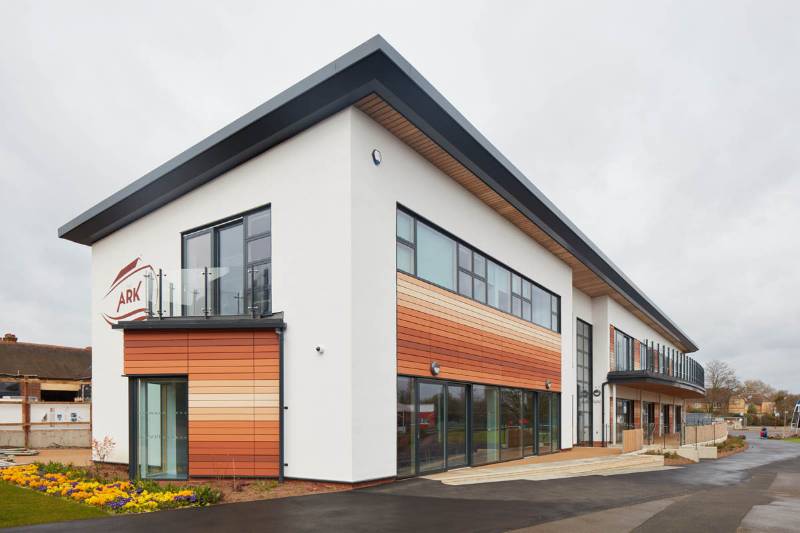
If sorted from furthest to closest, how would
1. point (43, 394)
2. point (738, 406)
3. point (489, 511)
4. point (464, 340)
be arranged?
1. point (738, 406)
2. point (43, 394)
3. point (464, 340)
4. point (489, 511)

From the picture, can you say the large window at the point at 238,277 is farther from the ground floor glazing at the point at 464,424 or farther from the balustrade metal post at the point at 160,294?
the ground floor glazing at the point at 464,424

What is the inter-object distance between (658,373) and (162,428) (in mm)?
26652

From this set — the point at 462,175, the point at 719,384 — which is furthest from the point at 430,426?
the point at 719,384

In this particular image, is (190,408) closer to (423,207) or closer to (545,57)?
(423,207)

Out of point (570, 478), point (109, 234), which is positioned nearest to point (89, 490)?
point (109, 234)

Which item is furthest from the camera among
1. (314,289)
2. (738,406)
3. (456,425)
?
(738,406)

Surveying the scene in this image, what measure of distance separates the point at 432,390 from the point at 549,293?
1016 cm

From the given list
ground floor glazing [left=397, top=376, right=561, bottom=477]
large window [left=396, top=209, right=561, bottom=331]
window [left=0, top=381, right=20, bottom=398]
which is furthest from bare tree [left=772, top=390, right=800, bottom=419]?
window [left=0, top=381, right=20, bottom=398]

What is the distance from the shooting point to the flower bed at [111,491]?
952 centimetres

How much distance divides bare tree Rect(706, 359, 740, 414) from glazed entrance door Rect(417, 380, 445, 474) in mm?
80826

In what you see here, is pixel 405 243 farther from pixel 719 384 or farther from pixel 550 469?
pixel 719 384

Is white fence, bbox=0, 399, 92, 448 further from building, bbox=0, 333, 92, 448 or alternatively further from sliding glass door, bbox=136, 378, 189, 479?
sliding glass door, bbox=136, 378, 189, 479

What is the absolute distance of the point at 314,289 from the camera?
484 inches

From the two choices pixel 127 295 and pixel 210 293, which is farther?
pixel 127 295
